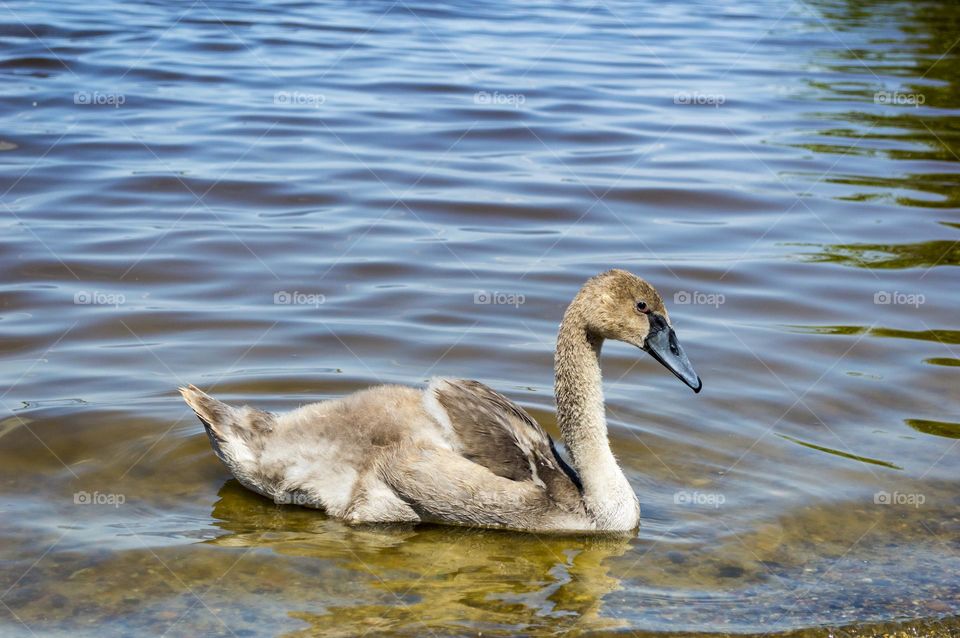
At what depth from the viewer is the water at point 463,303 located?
618cm

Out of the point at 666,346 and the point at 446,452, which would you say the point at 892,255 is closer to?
the point at 666,346

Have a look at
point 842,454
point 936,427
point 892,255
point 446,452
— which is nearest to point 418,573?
point 446,452

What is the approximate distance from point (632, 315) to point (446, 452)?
127 cm

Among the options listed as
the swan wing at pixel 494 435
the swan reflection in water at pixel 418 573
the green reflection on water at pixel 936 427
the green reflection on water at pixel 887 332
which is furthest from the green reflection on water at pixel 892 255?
the swan reflection in water at pixel 418 573

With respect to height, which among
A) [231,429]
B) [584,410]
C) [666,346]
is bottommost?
[584,410]

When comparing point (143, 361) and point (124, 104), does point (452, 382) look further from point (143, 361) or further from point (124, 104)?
point (124, 104)

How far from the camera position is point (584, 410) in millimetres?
7086

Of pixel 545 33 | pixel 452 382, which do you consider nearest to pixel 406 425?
pixel 452 382

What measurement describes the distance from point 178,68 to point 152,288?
26.1 ft

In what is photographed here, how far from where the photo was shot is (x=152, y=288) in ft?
33.4

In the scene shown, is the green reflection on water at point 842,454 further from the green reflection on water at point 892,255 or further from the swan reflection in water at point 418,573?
the green reflection on water at point 892,255

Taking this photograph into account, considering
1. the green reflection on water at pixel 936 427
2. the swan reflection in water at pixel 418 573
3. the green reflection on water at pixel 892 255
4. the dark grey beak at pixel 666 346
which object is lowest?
the green reflection on water at pixel 936 427

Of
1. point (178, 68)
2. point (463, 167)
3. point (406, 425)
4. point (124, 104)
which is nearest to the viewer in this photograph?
point (406, 425)

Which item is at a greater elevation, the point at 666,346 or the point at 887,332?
the point at 666,346
